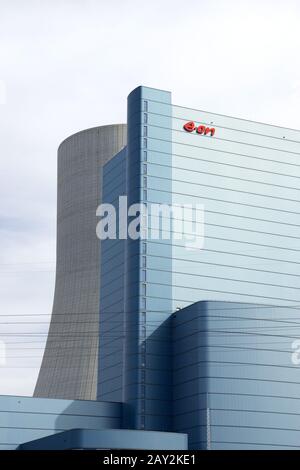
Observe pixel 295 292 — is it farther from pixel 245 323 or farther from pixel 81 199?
pixel 81 199

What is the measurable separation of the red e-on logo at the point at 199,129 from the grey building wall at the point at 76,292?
12684 millimetres

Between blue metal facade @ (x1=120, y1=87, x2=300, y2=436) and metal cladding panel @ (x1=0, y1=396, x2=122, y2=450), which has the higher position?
blue metal facade @ (x1=120, y1=87, x2=300, y2=436)

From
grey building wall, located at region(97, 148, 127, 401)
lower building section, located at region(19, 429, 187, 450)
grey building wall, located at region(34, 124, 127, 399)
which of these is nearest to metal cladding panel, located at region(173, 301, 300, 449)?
lower building section, located at region(19, 429, 187, 450)

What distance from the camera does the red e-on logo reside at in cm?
7212

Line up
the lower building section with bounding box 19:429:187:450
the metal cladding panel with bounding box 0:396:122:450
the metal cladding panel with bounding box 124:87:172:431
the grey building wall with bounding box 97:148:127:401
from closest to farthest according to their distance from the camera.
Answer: the lower building section with bounding box 19:429:187:450
the metal cladding panel with bounding box 0:396:122:450
the metal cladding panel with bounding box 124:87:172:431
the grey building wall with bounding box 97:148:127:401

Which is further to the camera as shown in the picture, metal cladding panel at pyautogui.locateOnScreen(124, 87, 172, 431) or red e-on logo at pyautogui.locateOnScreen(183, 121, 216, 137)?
red e-on logo at pyautogui.locateOnScreen(183, 121, 216, 137)

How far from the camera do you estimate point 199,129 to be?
72.8m

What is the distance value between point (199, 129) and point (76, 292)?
61.0 feet

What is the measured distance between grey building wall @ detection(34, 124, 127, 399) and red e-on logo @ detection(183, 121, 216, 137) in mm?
12684

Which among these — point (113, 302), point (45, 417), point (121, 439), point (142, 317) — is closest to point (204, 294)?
point (142, 317)

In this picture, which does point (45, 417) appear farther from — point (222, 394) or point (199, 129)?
point (199, 129)

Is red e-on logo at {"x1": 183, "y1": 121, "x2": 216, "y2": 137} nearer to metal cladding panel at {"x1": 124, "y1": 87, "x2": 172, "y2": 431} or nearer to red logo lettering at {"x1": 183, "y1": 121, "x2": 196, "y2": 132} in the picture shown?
red logo lettering at {"x1": 183, "y1": 121, "x2": 196, "y2": 132}

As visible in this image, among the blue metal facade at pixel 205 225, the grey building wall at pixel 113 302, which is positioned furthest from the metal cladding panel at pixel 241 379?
the grey building wall at pixel 113 302

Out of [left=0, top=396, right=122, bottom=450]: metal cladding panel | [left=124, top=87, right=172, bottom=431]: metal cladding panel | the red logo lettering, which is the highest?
the red logo lettering
